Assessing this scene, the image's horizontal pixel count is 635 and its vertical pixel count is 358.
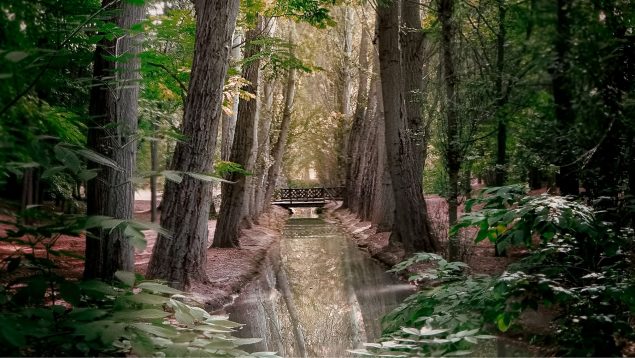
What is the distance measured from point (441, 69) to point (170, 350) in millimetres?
8699

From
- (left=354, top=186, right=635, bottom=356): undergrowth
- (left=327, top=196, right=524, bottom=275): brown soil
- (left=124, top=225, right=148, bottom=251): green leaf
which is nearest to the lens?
(left=124, top=225, right=148, bottom=251): green leaf

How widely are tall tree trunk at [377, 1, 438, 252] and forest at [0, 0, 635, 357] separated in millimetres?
53

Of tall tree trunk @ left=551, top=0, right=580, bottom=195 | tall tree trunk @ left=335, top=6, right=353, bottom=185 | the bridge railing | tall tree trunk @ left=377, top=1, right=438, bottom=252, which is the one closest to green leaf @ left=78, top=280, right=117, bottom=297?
tall tree trunk @ left=551, top=0, right=580, bottom=195

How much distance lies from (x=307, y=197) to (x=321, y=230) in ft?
49.3

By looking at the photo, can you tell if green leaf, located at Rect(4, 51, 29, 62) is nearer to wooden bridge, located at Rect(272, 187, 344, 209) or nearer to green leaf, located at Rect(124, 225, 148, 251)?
green leaf, located at Rect(124, 225, 148, 251)

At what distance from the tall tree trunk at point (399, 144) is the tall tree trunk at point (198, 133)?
5.02 m

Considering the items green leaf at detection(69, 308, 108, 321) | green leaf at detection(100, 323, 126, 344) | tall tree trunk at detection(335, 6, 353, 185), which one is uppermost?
tall tree trunk at detection(335, 6, 353, 185)

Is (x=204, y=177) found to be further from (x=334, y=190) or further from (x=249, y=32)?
(x=334, y=190)

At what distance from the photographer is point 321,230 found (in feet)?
76.4

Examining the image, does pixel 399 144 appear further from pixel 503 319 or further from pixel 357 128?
pixel 357 128

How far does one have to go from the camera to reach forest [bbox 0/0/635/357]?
205cm

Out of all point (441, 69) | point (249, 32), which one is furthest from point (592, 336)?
Answer: point (249, 32)

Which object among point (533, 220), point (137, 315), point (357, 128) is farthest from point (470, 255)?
point (357, 128)

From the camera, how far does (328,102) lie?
32.8 meters
